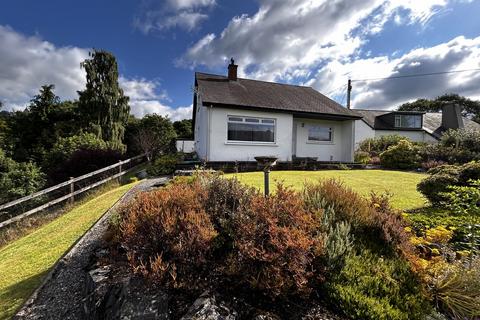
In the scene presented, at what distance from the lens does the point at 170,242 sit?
2713mm

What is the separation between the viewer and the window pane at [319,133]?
47.3 ft

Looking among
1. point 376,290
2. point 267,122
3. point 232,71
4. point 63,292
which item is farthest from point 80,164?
point 376,290

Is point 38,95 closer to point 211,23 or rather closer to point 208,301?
point 211,23

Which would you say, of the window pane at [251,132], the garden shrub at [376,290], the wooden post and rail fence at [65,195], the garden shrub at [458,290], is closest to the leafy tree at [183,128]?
the wooden post and rail fence at [65,195]

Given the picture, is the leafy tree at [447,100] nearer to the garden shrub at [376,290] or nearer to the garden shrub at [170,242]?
the garden shrub at [376,290]

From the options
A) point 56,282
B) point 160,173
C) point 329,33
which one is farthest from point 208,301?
point 329,33

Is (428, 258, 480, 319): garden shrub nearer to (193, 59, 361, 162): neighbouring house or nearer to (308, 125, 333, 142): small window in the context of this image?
(193, 59, 361, 162): neighbouring house

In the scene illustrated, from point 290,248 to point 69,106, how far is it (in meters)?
31.7

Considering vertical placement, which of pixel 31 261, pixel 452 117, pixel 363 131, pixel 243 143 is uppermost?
pixel 452 117

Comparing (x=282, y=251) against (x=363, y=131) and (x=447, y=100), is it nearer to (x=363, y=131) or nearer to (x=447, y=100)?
(x=363, y=131)

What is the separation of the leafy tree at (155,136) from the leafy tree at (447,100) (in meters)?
51.1

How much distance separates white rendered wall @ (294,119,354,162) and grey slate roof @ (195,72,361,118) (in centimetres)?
87

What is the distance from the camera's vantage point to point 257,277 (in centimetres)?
241

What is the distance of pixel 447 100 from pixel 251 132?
57.2 meters
